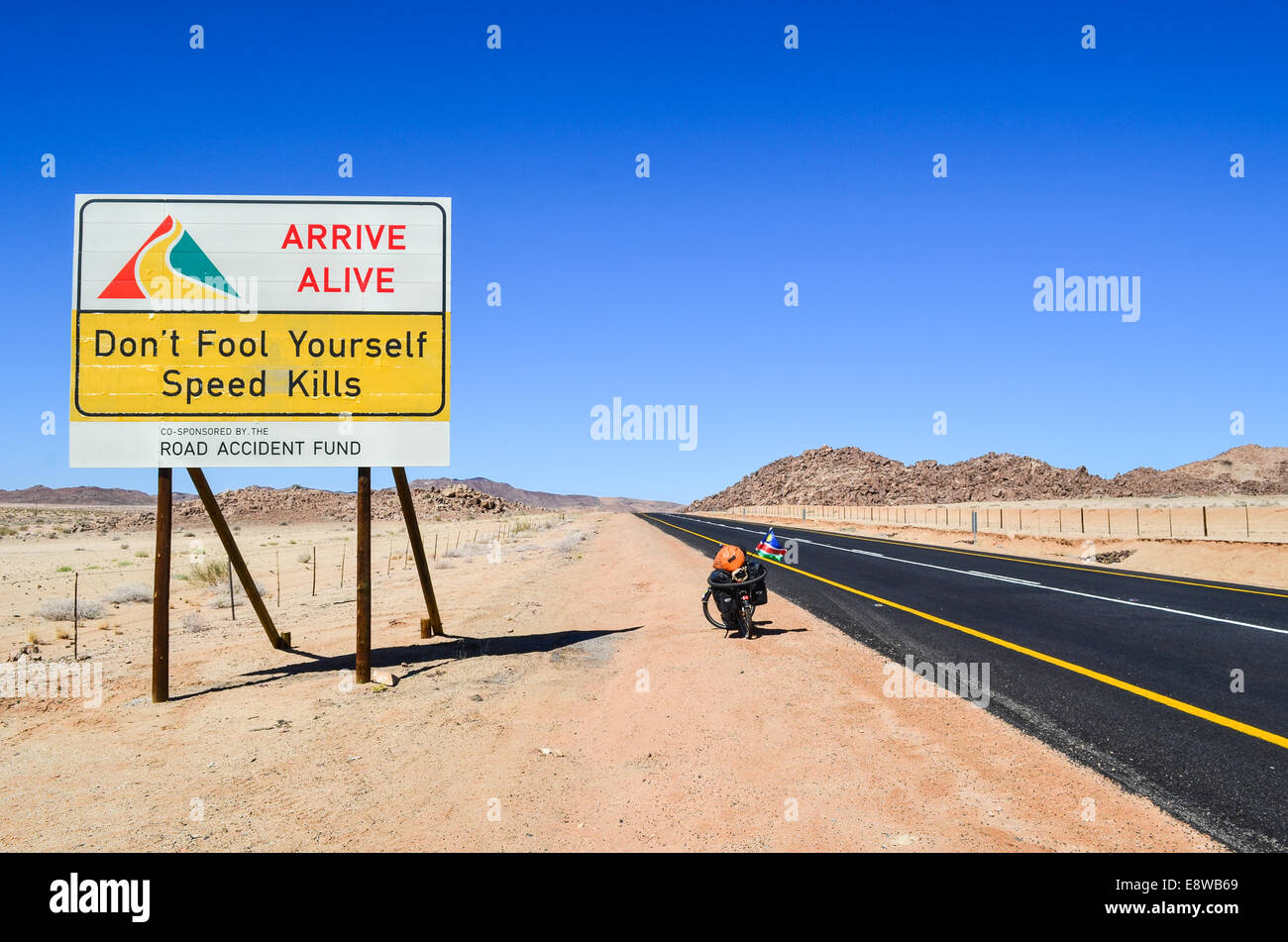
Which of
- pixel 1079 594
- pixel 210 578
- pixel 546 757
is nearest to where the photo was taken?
pixel 546 757

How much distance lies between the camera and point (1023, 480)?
120m

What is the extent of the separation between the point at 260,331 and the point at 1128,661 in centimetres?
1163

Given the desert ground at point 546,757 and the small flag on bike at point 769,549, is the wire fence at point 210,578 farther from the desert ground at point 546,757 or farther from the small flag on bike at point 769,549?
the small flag on bike at point 769,549

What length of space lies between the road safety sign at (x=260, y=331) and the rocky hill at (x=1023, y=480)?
117 metres

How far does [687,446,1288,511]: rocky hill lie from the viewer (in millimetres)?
112562

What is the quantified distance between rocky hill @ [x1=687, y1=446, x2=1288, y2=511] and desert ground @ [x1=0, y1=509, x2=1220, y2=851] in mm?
115658

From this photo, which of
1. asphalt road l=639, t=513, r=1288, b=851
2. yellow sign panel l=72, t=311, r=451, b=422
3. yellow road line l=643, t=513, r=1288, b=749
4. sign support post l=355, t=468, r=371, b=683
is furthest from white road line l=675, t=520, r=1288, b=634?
sign support post l=355, t=468, r=371, b=683

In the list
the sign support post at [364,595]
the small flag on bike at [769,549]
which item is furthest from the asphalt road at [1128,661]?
the sign support post at [364,595]

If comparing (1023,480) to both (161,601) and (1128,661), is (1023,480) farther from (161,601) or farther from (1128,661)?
(161,601)

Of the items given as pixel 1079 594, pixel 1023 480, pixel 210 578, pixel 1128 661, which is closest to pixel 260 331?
pixel 1128 661

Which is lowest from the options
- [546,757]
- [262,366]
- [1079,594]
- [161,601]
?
[546,757]
